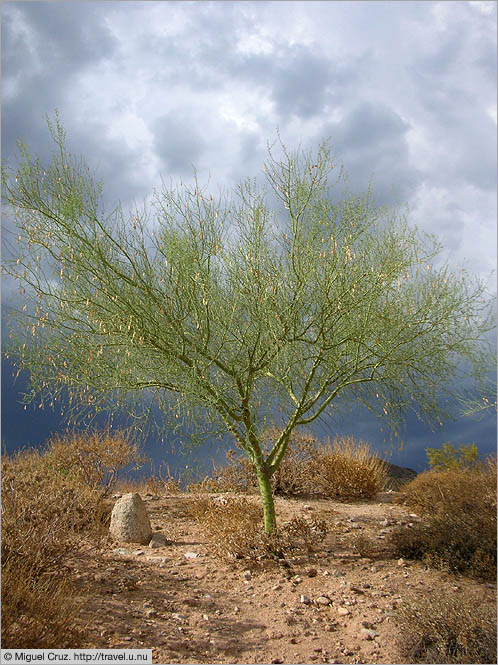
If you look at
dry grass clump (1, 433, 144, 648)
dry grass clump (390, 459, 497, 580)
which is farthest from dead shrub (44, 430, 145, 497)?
dry grass clump (390, 459, 497, 580)

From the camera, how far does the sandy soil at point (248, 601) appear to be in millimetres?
4711

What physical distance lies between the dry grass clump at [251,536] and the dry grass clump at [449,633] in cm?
229

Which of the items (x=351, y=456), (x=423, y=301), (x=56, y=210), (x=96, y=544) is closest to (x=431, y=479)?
(x=351, y=456)

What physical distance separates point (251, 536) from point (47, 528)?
2.51m

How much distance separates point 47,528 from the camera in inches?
237

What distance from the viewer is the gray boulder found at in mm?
8195

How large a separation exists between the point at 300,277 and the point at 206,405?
195cm

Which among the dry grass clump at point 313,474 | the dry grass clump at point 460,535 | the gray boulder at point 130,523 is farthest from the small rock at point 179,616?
the dry grass clump at point 313,474

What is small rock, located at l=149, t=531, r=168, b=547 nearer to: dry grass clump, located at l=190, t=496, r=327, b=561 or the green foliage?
dry grass clump, located at l=190, t=496, r=327, b=561

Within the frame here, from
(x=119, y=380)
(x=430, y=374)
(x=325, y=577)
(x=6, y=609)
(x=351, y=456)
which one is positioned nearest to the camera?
(x=6, y=609)

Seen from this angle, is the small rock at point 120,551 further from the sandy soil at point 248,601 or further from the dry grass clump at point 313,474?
the dry grass clump at point 313,474

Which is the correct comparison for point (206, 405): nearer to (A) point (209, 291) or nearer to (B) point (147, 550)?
(A) point (209, 291)

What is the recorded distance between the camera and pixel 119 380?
23.4 ft

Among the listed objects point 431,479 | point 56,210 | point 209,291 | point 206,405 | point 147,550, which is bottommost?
point 147,550
